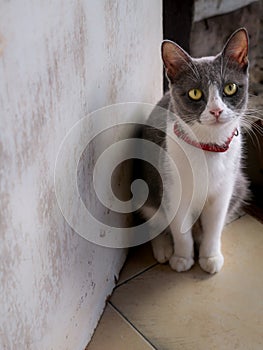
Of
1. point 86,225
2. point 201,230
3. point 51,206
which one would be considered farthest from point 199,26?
point 51,206

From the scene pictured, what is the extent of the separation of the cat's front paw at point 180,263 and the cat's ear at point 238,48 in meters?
0.64

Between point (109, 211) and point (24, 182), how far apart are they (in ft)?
1.89

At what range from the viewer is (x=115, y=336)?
4.75 ft

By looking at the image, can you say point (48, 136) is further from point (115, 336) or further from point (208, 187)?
point (115, 336)

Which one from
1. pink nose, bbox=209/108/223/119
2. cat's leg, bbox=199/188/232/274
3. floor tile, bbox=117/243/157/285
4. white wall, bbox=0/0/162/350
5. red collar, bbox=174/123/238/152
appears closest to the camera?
white wall, bbox=0/0/162/350

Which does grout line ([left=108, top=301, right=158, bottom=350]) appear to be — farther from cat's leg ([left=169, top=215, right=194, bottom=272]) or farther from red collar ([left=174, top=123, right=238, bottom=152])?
red collar ([left=174, top=123, right=238, bottom=152])

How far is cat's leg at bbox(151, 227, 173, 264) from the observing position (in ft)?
5.49

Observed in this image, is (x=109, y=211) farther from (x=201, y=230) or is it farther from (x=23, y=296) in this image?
(x=23, y=296)

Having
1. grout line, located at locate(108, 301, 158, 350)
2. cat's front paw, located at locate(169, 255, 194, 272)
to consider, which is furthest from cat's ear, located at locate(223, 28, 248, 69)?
grout line, located at locate(108, 301, 158, 350)

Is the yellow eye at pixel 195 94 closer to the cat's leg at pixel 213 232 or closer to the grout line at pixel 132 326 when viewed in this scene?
the cat's leg at pixel 213 232

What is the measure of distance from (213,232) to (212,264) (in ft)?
0.34

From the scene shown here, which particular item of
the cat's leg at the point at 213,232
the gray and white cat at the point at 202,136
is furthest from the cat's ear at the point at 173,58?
the cat's leg at the point at 213,232

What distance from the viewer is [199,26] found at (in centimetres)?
200

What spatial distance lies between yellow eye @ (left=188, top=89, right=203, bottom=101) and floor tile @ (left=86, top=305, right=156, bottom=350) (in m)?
0.67
